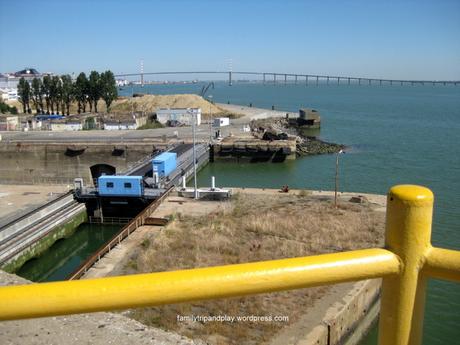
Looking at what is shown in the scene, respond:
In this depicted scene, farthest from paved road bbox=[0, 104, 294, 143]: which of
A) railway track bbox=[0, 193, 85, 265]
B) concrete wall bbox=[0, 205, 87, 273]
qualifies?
railway track bbox=[0, 193, 85, 265]

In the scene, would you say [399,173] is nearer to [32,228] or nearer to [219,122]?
[219,122]

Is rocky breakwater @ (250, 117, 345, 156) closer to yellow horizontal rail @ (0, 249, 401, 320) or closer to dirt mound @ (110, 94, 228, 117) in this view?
dirt mound @ (110, 94, 228, 117)

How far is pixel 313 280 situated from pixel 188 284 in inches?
14.6

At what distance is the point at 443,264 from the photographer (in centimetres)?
131

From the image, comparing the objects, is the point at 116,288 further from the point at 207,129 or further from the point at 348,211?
the point at 207,129

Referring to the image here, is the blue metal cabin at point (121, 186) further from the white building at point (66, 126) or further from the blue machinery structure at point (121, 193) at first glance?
the white building at point (66, 126)

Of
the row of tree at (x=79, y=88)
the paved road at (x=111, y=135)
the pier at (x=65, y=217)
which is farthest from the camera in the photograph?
the row of tree at (x=79, y=88)

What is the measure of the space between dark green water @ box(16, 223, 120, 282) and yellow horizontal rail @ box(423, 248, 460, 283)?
18.2 metres

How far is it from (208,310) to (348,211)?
34.7ft

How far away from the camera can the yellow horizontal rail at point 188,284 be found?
45.2 inches

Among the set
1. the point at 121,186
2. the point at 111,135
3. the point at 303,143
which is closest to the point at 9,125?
the point at 111,135

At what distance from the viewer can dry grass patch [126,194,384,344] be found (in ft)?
34.2

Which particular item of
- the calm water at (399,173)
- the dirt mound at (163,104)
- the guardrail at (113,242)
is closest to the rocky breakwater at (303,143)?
the calm water at (399,173)

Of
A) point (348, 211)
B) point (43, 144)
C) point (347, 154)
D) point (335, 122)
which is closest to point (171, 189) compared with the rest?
point (348, 211)
